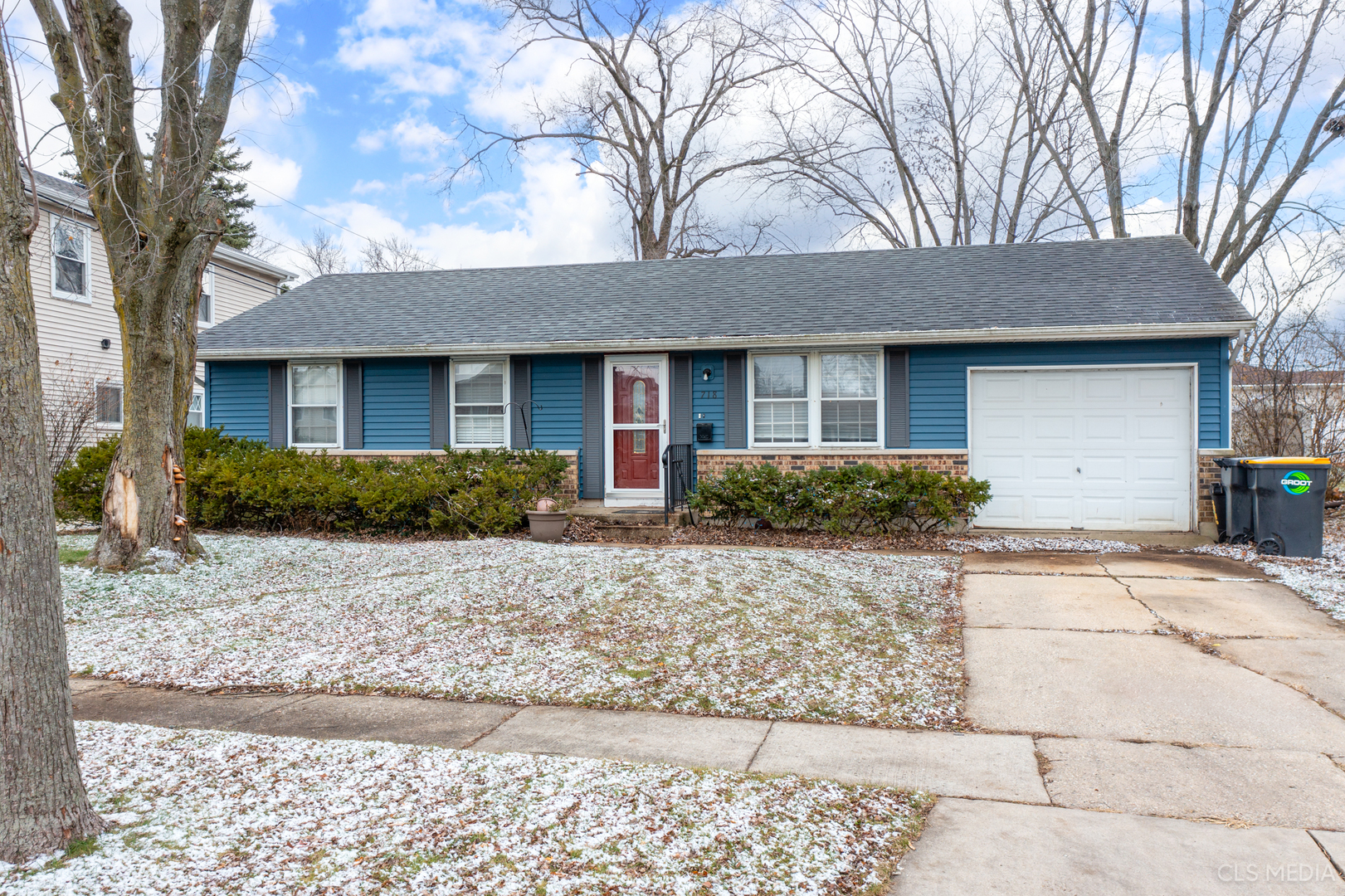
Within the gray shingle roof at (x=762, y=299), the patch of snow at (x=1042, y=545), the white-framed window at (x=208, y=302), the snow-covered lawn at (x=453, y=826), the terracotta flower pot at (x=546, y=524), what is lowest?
the snow-covered lawn at (x=453, y=826)

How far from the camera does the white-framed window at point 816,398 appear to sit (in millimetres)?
10992

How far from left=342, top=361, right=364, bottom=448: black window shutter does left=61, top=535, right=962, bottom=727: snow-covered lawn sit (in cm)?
427

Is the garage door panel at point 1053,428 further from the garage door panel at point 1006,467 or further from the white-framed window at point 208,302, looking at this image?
the white-framed window at point 208,302

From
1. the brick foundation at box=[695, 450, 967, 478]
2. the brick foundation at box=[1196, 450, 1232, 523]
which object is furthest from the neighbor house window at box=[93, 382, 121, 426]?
the brick foundation at box=[1196, 450, 1232, 523]

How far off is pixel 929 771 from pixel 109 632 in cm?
543

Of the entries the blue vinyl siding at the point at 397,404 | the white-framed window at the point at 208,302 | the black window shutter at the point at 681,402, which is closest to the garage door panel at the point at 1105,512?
the black window shutter at the point at 681,402

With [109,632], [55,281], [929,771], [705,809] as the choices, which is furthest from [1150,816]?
[55,281]

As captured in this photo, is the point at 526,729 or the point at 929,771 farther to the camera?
the point at 526,729

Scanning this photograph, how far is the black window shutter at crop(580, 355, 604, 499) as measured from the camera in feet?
38.5

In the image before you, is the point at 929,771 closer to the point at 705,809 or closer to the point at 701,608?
the point at 705,809

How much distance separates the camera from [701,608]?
6.00m

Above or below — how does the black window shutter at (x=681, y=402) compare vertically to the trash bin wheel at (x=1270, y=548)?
above

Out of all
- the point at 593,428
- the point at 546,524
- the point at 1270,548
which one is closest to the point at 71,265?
the point at 593,428

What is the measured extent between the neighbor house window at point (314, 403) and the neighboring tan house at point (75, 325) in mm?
2893
